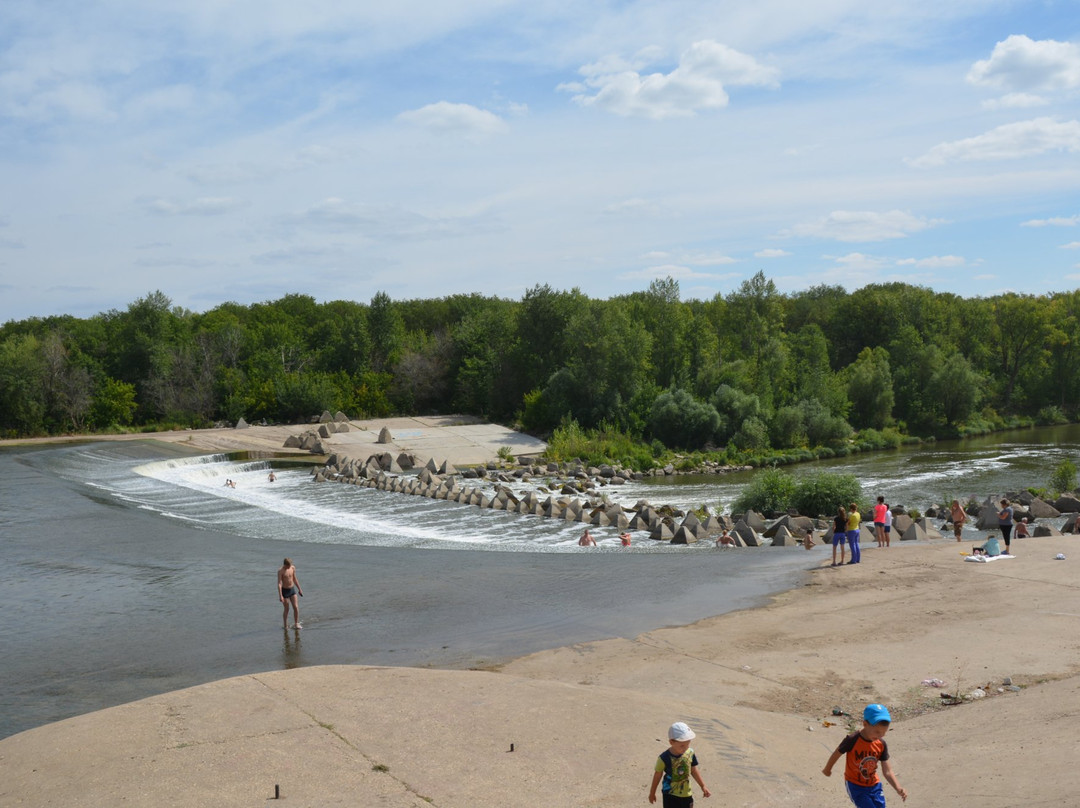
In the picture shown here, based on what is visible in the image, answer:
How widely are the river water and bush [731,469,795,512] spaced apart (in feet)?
13.8

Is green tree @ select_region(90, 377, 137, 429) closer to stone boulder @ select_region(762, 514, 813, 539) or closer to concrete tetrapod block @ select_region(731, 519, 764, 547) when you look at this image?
concrete tetrapod block @ select_region(731, 519, 764, 547)

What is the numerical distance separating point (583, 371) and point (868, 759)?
5384 cm

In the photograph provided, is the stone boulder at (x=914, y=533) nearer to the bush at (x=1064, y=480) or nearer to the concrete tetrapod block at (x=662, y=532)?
the concrete tetrapod block at (x=662, y=532)

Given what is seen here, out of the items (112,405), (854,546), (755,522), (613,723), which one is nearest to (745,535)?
(755,522)

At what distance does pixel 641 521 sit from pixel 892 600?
13.7m

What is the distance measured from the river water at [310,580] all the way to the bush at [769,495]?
13.8 feet

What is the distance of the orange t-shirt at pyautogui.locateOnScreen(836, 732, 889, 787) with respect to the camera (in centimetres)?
762

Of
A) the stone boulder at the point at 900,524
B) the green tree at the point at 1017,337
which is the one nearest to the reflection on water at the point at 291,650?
the stone boulder at the point at 900,524

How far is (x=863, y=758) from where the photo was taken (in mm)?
7629

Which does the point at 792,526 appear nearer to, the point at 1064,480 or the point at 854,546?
the point at 854,546

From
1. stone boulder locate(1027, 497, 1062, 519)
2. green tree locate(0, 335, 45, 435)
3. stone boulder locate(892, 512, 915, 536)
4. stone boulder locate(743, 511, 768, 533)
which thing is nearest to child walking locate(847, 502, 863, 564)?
stone boulder locate(892, 512, 915, 536)

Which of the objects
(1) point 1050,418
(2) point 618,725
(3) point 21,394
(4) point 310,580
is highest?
(3) point 21,394

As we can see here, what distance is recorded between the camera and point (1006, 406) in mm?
77500

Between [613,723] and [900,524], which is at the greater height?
[900,524]
